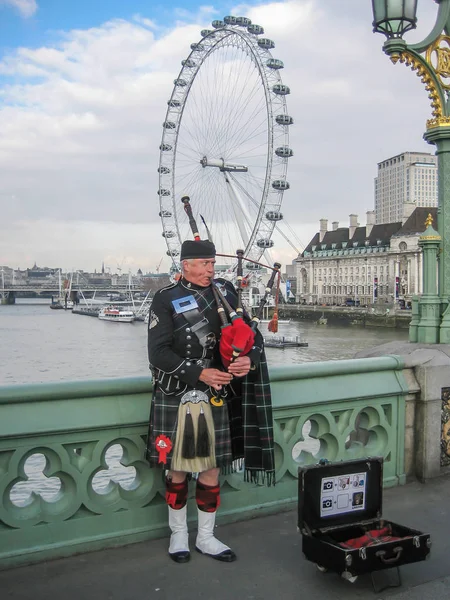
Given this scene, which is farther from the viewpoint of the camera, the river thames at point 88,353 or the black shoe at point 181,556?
the river thames at point 88,353

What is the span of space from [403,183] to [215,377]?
18303cm

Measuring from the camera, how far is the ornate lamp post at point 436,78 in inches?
232

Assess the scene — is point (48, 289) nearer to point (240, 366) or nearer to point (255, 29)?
point (255, 29)

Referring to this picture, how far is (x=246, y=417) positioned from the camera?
3.63 meters

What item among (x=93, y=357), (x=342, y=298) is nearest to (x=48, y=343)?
(x=93, y=357)

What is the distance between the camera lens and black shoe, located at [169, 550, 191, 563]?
3438mm

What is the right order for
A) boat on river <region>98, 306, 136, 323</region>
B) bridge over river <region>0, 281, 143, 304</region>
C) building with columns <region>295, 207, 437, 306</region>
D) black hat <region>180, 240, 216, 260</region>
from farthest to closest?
bridge over river <region>0, 281, 143, 304</region> → building with columns <region>295, 207, 437, 306</region> → boat on river <region>98, 306, 136, 323</region> → black hat <region>180, 240, 216, 260</region>

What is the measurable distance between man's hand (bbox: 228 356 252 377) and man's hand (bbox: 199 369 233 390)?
39mm

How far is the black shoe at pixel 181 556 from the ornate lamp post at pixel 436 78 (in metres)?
3.84

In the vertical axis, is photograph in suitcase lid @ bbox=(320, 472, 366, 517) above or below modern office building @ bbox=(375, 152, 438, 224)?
below

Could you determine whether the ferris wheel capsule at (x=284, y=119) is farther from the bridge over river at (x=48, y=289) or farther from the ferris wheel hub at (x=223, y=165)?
the bridge over river at (x=48, y=289)

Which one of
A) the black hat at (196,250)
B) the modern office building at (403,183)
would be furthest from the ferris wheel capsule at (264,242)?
the modern office building at (403,183)

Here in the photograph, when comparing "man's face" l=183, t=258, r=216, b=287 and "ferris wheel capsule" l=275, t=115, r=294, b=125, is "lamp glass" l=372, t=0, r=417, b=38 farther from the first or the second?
"ferris wheel capsule" l=275, t=115, r=294, b=125

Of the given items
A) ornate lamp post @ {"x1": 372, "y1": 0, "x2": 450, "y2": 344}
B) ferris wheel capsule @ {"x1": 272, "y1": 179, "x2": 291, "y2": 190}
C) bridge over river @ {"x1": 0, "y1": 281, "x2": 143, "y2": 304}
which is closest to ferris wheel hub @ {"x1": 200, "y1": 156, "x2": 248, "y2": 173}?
ferris wheel capsule @ {"x1": 272, "y1": 179, "x2": 291, "y2": 190}
